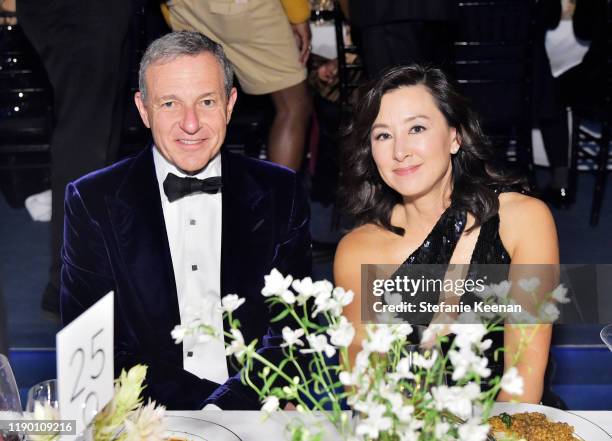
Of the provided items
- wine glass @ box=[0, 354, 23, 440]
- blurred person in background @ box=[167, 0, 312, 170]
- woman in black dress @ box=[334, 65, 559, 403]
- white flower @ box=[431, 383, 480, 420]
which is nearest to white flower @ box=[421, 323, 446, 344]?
white flower @ box=[431, 383, 480, 420]

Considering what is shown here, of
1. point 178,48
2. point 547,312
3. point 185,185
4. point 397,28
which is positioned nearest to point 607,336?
point 547,312

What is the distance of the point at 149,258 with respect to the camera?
7.39 feet

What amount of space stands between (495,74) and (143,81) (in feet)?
7.78

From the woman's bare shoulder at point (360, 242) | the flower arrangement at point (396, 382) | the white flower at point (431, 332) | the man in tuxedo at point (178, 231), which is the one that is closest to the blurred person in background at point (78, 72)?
the man in tuxedo at point (178, 231)

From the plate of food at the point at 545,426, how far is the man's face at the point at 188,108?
3.37 feet

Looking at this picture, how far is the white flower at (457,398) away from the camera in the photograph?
40.5 inches

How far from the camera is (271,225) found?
2322mm

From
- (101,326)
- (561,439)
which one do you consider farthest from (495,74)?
(101,326)

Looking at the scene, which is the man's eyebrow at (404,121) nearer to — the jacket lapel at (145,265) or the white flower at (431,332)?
the jacket lapel at (145,265)

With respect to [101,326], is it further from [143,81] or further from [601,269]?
[601,269]

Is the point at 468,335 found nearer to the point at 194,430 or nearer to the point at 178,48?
the point at 194,430

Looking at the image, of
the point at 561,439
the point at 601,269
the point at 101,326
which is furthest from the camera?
the point at 601,269

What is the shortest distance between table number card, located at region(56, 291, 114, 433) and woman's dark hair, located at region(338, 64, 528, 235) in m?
1.17

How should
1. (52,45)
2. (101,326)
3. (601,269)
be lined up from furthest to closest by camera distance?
(601,269) → (52,45) → (101,326)
